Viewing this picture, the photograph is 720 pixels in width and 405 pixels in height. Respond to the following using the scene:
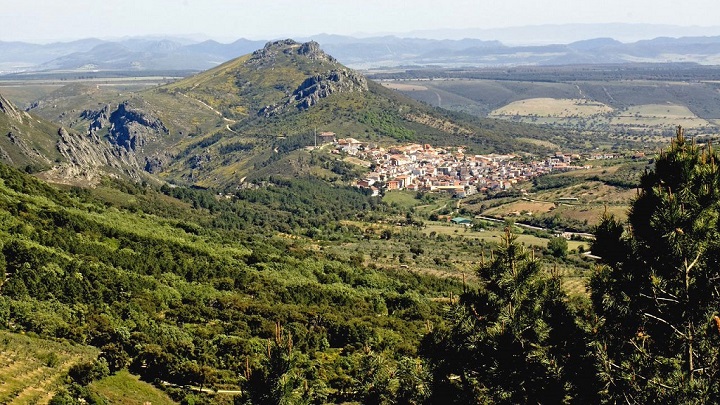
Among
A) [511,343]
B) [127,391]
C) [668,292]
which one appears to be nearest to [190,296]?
[127,391]

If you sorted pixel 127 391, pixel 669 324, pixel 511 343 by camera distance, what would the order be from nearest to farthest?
pixel 669 324 → pixel 511 343 → pixel 127 391

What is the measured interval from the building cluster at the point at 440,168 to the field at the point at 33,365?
12512 cm

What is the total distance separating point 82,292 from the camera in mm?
38531

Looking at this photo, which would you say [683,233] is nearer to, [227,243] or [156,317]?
[156,317]

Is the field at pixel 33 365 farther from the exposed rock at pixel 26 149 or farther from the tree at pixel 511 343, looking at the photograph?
the exposed rock at pixel 26 149

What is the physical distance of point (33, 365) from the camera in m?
24.6

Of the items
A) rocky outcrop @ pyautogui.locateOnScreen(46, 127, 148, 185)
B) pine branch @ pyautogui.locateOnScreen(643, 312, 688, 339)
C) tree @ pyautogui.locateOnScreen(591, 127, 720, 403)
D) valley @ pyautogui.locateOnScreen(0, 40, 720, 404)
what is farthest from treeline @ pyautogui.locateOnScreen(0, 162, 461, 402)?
rocky outcrop @ pyautogui.locateOnScreen(46, 127, 148, 185)

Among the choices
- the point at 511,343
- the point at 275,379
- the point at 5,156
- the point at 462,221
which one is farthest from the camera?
the point at 462,221

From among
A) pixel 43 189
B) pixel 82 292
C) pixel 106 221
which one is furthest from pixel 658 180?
pixel 43 189

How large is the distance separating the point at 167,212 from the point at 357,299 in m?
44.3

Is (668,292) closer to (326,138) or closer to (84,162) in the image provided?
(84,162)

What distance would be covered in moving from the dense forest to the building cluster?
8110cm

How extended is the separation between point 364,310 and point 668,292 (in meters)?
39.0

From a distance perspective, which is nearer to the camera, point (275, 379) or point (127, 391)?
point (275, 379)
